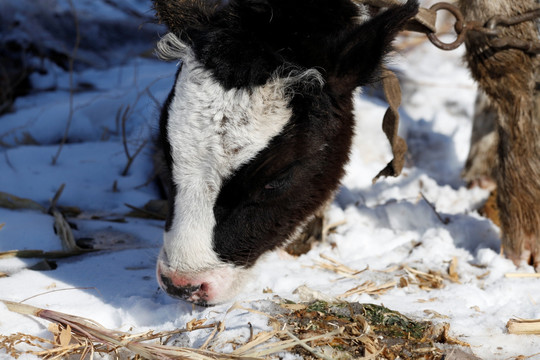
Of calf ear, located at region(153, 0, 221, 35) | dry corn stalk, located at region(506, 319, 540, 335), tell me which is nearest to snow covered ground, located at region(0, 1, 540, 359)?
dry corn stalk, located at region(506, 319, 540, 335)

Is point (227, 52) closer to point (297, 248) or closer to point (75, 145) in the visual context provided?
point (297, 248)

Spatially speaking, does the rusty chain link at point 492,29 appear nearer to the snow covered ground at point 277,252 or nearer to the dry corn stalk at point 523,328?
the snow covered ground at point 277,252

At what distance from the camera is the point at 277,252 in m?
3.66

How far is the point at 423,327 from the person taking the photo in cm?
256

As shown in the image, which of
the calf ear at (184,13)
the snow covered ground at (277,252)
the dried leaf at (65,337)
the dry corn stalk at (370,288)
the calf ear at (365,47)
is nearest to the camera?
the dried leaf at (65,337)

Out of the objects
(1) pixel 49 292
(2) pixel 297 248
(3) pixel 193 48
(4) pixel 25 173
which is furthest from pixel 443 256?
(4) pixel 25 173

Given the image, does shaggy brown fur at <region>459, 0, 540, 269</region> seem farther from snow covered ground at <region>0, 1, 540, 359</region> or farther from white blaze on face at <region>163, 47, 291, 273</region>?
white blaze on face at <region>163, 47, 291, 273</region>

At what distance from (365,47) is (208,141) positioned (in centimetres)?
79

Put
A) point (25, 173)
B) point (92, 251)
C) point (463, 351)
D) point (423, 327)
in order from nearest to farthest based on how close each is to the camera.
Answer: point (463, 351) < point (423, 327) < point (92, 251) < point (25, 173)

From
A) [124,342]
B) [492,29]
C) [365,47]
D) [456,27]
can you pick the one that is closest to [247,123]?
[365,47]

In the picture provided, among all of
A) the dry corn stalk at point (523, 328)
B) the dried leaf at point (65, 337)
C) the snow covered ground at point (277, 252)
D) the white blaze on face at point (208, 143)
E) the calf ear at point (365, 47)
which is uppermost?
the calf ear at point (365, 47)

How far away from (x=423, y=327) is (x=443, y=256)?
126cm

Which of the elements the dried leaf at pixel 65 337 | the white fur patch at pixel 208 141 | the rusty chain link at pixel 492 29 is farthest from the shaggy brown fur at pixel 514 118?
the dried leaf at pixel 65 337

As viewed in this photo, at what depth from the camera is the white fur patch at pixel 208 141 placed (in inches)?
99.4
